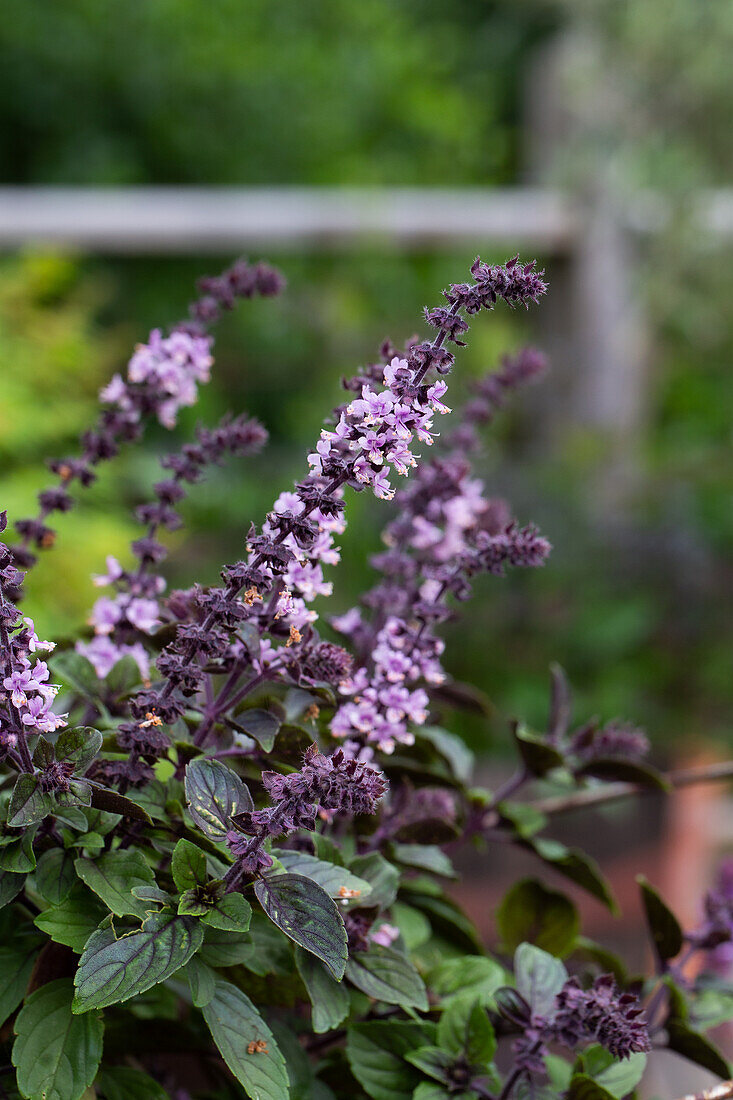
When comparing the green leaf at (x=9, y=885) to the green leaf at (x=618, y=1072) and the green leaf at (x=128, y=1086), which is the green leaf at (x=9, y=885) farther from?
the green leaf at (x=618, y=1072)

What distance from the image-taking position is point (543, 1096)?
1.89ft

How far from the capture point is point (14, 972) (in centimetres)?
53

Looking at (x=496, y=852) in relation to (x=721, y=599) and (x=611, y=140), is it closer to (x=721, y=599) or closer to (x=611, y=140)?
(x=721, y=599)

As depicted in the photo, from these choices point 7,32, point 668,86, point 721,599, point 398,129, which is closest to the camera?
point 721,599

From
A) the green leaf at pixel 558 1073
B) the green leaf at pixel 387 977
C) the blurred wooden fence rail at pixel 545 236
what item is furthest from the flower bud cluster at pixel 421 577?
the blurred wooden fence rail at pixel 545 236

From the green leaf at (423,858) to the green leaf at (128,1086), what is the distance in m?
0.18

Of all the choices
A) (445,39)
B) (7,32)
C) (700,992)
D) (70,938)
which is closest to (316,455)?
(70,938)

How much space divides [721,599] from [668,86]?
79.6 inches

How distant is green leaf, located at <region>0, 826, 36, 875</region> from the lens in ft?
1.63

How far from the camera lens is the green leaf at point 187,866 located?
50 centimetres

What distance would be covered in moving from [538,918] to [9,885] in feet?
1.27

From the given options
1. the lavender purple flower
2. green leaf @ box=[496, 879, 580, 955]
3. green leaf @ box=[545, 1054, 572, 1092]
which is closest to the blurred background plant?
the lavender purple flower

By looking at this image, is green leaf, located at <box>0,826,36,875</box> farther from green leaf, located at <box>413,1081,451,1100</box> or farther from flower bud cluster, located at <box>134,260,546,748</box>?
green leaf, located at <box>413,1081,451,1100</box>

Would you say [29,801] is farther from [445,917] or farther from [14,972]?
[445,917]
